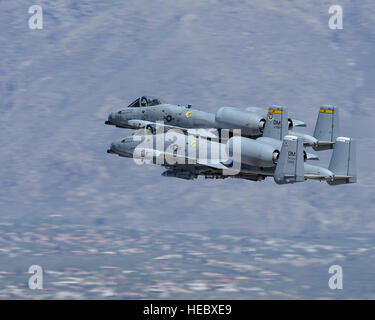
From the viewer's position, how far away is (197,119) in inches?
2835

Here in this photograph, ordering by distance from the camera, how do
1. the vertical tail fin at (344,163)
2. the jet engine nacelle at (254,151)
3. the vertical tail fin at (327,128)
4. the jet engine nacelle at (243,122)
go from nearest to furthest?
the jet engine nacelle at (254,151)
the vertical tail fin at (344,163)
the jet engine nacelle at (243,122)
the vertical tail fin at (327,128)

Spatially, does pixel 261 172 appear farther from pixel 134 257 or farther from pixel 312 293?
pixel 134 257

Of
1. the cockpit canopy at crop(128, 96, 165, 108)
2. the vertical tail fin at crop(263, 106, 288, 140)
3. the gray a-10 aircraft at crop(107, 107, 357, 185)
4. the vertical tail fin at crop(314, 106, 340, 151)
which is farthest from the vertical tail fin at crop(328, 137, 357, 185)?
the cockpit canopy at crop(128, 96, 165, 108)

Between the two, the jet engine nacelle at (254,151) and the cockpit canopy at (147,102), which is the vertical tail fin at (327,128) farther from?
the cockpit canopy at (147,102)

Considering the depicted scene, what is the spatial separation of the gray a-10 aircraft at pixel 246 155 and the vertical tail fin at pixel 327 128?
5.32m

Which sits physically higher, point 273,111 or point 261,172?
point 273,111

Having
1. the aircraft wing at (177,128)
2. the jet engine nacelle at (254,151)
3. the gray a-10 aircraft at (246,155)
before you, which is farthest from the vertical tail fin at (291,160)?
the aircraft wing at (177,128)

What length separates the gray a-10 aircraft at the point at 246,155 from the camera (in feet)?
204

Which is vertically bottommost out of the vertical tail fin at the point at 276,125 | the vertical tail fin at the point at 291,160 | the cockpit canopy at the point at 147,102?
the vertical tail fin at the point at 291,160

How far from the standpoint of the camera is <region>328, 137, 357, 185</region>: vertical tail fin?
66.4 m

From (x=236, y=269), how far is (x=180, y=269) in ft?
39.0

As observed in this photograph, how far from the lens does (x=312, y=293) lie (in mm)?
174500
